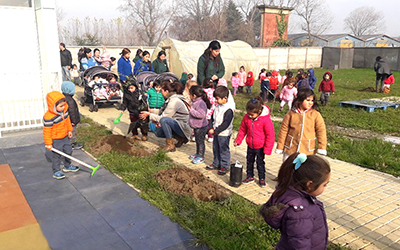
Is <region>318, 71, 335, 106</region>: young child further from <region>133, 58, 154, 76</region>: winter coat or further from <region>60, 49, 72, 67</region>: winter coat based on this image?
<region>60, 49, 72, 67</region>: winter coat

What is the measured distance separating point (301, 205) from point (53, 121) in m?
4.37

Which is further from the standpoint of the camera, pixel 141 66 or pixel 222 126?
pixel 141 66

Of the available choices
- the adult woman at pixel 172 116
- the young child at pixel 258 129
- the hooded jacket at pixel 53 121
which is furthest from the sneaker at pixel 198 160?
the hooded jacket at pixel 53 121

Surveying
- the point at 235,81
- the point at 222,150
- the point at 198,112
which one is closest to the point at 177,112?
the point at 198,112

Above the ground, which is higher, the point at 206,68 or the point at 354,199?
the point at 206,68

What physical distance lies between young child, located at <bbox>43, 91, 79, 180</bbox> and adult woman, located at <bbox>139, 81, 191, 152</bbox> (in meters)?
1.94

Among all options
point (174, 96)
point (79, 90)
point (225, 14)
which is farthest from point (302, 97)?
point (225, 14)

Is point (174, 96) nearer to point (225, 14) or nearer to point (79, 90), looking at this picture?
point (79, 90)

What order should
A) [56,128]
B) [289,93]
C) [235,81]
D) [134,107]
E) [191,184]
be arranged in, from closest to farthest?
[191,184]
[56,128]
[134,107]
[289,93]
[235,81]

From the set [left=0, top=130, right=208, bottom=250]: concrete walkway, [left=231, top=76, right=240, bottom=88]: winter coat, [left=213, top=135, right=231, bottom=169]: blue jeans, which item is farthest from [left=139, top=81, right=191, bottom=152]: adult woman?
[left=231, top=76, right=240, bottom=88]: winter coat

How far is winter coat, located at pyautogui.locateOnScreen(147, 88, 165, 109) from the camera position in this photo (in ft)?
25.2

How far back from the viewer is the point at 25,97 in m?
8.77

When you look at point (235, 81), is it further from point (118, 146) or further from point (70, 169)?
point (70, 169)

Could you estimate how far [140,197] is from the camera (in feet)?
16.0
